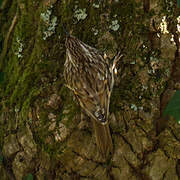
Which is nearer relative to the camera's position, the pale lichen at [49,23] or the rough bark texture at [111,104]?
the rough bark texture at [111,104]

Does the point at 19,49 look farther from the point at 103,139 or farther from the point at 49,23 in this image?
the point at 103,139

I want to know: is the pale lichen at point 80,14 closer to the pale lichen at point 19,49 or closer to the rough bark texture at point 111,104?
the rough bark texture at point 111,104

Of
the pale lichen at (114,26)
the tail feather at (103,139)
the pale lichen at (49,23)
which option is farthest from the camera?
the pale lichen at (49,23)

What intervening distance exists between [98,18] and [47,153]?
778 mm

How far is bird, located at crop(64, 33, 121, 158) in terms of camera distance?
162 centimetres

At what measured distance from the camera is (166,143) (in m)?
1.61

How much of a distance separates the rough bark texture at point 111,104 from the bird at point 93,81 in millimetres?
40

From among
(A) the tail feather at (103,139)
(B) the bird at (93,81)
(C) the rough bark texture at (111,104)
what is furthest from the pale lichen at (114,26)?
(A) the tail feather at (103,139)

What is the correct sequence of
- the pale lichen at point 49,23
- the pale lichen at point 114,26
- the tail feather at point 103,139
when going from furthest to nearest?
the pale lichen at point 49,23 → the pale lichen at point 114,26 → the tail feather at point 103,139

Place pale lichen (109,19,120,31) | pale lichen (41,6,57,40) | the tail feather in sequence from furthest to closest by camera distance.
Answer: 1. pale lichen (41,6,57,40)
2. pale lichen (109,19,120,31)
3. the tail feather

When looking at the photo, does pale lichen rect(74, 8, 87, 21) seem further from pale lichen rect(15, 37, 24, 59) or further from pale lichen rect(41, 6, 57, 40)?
pale lichen rect(15, 37, 24, 59)

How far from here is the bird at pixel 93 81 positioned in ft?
5.32

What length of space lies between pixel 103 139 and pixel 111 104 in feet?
0.68

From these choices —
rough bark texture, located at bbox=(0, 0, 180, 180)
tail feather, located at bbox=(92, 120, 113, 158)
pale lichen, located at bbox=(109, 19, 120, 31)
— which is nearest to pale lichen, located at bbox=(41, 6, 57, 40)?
rough bark texture, located at bbox=(0, 0, 180, 180)
